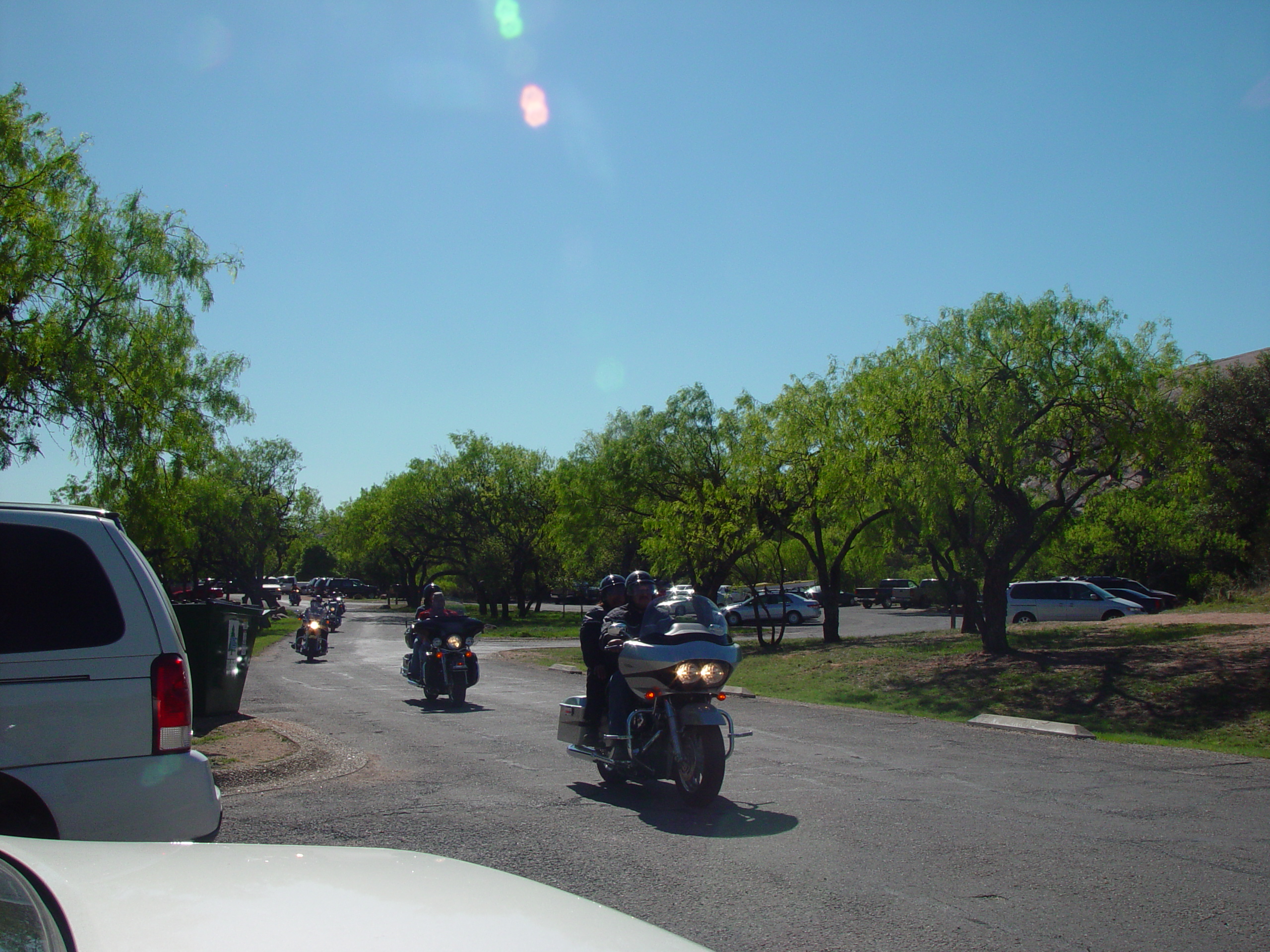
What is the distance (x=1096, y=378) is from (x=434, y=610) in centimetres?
1199

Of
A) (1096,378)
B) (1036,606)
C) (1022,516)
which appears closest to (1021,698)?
(1022,516)

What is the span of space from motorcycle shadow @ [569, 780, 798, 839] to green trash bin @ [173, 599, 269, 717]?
17.5 ft

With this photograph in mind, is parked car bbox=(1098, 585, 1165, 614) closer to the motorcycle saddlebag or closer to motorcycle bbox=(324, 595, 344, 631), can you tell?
motorcycle bbox=(324, 595, 344, 631)

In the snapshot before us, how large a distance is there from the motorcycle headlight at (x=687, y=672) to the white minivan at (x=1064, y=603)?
28231mm

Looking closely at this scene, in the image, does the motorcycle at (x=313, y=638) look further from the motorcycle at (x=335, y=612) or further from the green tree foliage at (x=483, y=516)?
the green tree foliage at (x=483, y=516)

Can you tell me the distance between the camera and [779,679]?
64.6ft

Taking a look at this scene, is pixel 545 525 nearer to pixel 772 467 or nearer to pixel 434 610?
pixel 772 467

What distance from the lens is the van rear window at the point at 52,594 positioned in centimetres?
397

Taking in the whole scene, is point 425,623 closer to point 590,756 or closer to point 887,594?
point 590,756

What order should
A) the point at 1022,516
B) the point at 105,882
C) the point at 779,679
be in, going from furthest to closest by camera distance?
the point at 779,679
the point at 1022,516
the point at 105,882

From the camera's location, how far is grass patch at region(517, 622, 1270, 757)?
1317 cm

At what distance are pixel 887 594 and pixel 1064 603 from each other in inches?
931

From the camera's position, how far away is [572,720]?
8.29 meters

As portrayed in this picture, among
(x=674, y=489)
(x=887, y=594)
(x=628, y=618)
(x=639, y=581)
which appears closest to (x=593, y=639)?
(x=628, y=618)
